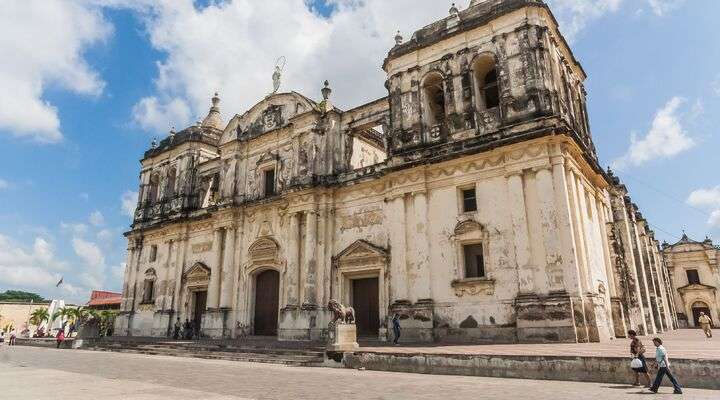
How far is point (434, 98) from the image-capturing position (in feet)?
63.3

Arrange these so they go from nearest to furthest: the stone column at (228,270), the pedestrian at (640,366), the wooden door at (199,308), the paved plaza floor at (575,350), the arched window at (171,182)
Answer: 1. the pedestrian at (640,366)
2. the paved plaza floor at (575,350)
3. the stone column at (228,270)
4. the wooden door at (199,308)
5. the arched window at (171,182)

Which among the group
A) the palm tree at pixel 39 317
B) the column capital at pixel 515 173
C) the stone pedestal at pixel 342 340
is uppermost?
the column capital at pixel 515 173

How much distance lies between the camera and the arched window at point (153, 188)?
29812mm

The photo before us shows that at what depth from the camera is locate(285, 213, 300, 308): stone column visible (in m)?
19.3

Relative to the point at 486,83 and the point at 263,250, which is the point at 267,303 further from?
the point at 486,83

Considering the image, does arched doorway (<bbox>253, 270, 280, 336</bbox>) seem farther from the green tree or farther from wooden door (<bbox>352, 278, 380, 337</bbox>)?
the green tree

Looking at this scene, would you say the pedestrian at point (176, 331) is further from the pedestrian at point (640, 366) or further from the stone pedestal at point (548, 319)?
the pedestrian at point (640, 366)

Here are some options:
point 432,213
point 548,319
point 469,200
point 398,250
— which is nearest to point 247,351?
point 398,250

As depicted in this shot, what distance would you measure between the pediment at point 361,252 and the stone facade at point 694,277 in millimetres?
38334

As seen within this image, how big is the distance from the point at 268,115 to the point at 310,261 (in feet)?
28.8

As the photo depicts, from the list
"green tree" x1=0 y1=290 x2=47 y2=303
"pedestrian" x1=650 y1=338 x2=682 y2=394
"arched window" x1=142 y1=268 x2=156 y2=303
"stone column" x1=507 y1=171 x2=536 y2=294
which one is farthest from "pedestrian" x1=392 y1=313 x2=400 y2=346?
"green tree" x1=0 y1=290 x2=47 y2=303

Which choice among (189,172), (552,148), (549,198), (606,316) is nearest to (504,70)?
(552,148)

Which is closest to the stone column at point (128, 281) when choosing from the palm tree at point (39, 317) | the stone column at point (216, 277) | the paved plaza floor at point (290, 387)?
the stone column at point (216, 277)

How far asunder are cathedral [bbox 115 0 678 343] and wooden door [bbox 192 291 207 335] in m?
0.12
